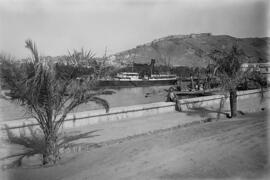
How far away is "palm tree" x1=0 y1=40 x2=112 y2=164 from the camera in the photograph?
17.9 ft

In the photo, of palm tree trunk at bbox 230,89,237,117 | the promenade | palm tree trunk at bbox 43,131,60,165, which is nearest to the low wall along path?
the promenade

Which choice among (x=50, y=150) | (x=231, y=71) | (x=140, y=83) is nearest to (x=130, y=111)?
(x=231, y=71)

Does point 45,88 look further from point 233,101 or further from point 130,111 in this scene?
point 233,101

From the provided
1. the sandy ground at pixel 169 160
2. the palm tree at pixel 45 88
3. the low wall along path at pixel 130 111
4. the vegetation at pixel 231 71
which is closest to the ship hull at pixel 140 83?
the low wall along path at pixel 130 111

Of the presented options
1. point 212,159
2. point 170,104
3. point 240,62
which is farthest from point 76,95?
point 240,62

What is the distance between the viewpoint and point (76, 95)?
6.15 m

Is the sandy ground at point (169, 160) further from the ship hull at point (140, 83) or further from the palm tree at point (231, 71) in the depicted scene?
the ship hull at point (140, 83)

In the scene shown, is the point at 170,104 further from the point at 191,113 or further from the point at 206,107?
the point at 206,107

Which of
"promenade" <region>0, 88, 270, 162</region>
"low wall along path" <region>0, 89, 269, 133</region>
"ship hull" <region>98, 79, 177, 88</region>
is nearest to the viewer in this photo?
"promenade" <region>0, 88, 270, 162</region>

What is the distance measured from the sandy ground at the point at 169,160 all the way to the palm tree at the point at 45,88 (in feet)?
2.49

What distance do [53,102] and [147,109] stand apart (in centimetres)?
608

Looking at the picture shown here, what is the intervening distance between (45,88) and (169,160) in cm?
286

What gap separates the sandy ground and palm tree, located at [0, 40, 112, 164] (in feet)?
2.49

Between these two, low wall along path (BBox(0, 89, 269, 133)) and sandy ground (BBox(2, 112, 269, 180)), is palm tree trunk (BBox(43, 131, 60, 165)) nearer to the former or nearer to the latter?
sandy ground (BBox(2, 112, 269, 180))
